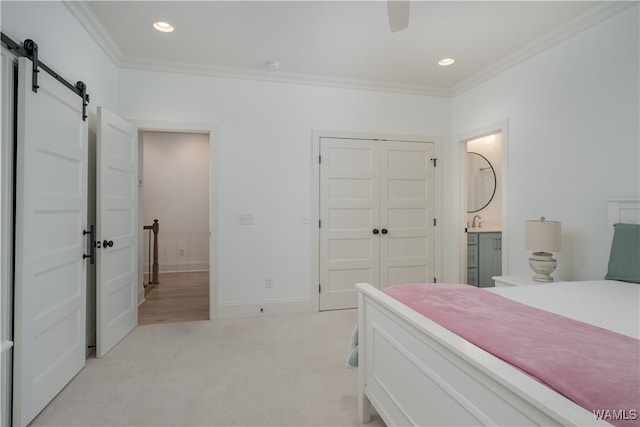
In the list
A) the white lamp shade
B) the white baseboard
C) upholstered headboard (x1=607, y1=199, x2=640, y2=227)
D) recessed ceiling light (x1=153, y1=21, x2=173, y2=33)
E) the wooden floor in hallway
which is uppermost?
recessed ceiling light (x1=153, y1=21, x2=173, y2=33)

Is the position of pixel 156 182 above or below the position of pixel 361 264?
above

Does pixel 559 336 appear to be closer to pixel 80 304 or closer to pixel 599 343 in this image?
pixel 599 343

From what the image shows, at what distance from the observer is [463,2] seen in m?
2.31

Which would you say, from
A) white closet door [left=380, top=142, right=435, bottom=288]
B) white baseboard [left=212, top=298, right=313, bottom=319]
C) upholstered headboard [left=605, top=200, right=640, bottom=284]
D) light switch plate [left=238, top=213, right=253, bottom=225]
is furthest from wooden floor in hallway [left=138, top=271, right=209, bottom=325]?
upholstered headboard [left=605, top=200, right=640, bottom=284]

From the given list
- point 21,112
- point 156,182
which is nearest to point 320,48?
point 21,112

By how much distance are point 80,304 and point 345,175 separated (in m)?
2.71

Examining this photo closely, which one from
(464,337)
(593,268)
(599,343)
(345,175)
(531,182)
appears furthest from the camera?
(345,175)

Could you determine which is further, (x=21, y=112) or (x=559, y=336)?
(x=21, y=112)

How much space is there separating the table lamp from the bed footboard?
62.8 inches

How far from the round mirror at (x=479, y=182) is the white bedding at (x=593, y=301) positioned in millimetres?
2782

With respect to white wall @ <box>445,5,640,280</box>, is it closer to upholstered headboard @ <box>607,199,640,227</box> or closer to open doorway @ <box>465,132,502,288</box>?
upholstered headboard @ <box>607,199,640,227</box>

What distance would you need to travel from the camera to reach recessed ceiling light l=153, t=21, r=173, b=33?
2.58 metres

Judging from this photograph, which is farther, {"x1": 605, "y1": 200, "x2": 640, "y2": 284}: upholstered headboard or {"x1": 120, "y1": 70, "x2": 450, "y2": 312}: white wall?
{"x1": 120, "y1": 70, "x2": 450, "y2": 312}: white wall

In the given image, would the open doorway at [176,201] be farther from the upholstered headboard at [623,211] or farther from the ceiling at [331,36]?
the upholstered headboard at [623,211]
